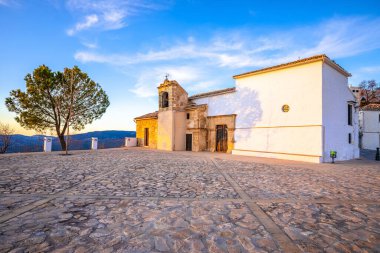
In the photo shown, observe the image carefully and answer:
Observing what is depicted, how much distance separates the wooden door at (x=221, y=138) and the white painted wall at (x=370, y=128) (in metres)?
27.2

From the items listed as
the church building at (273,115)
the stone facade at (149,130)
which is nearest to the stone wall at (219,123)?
the church building at (273,115)

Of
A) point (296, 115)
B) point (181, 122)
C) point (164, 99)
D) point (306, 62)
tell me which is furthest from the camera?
point (164, 99)

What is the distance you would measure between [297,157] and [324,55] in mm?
7152

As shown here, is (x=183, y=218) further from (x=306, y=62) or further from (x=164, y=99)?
(x=164, y=99)

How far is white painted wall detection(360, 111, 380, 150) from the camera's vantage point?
96.1ft

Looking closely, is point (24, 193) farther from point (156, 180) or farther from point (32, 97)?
point (32, 97)

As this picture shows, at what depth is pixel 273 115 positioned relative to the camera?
14570mm

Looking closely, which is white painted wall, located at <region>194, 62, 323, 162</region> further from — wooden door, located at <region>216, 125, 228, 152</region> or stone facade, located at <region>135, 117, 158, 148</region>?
stone facade, located at <region>135, 117, 158, 148</region>

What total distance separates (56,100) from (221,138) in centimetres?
1800

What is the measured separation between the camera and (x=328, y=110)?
13.0 metres

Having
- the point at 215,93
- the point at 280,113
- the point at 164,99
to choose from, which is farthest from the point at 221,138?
the point at 164,99

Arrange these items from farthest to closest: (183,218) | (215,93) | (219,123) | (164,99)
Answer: (164,99)
(215,93)
(219,123)
(183,218)

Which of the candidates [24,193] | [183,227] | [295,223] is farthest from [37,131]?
[295,223]

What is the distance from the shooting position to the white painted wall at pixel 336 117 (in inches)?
504
